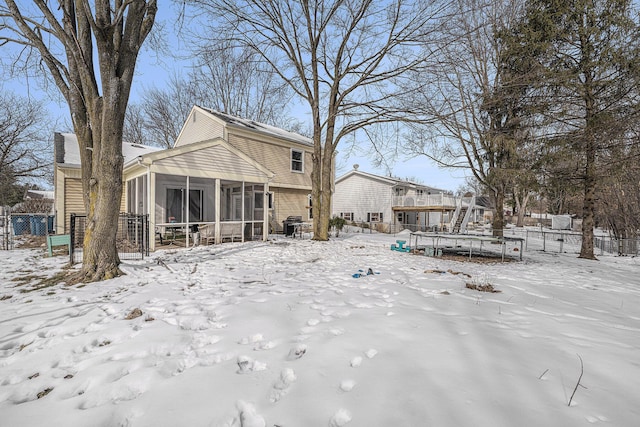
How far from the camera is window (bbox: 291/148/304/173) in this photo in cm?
1925

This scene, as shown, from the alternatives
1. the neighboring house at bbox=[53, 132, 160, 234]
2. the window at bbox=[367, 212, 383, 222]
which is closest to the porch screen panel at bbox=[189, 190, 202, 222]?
the neighboring house at bbox=[53, 132, 160, 234]

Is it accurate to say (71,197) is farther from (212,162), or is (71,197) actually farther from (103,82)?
(103,82)

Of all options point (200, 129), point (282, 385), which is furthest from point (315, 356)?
point (200, 129)

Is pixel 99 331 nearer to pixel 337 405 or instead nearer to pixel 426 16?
pixel 337 405

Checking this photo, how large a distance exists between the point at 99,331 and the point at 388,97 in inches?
503

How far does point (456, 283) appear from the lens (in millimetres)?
5594

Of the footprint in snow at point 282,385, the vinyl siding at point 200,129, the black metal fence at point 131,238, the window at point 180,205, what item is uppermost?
the vinyl siding at point 200,129

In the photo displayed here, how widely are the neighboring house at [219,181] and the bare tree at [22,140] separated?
14854 mm

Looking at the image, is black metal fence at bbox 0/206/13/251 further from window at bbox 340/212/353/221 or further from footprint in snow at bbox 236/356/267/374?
window at bbox 340/212/353/221

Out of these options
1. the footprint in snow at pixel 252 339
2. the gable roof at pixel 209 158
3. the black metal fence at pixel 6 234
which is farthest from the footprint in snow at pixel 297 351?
the black metal fence at pixel 6 234

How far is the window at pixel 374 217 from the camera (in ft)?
92.7

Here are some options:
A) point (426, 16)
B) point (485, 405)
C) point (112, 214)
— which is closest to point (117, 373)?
point (485, 405)

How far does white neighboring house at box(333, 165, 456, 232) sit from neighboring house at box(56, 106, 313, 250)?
10.3 meters

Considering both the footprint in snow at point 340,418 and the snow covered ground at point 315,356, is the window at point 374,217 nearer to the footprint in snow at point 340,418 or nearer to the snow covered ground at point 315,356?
the snow covered ground at point 315,356
